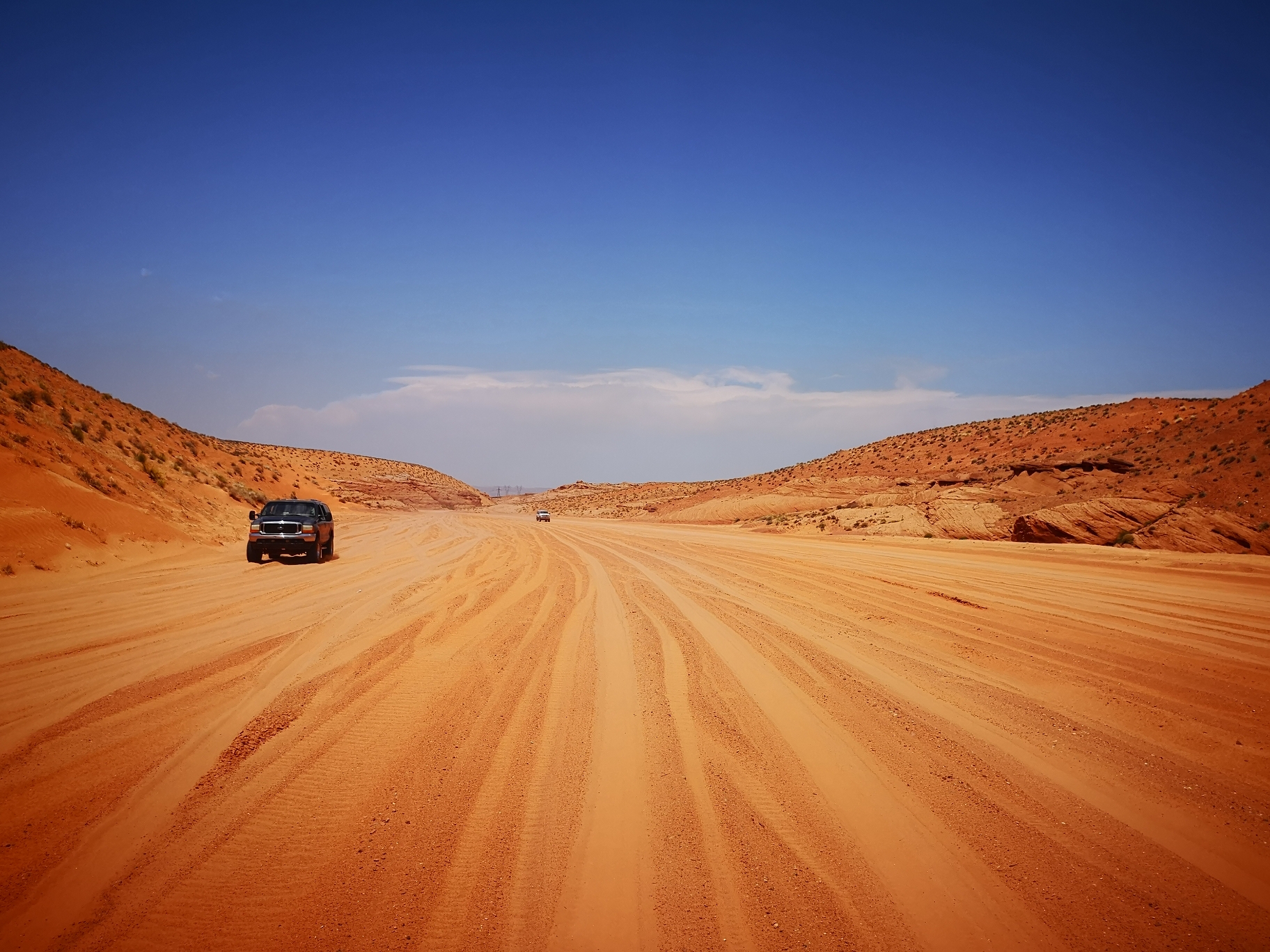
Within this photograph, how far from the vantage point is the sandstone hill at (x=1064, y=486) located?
20875 mm

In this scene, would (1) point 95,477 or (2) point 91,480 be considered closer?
(2) point 91,480

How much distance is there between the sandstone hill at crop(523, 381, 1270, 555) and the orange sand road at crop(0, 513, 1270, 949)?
13.9 m

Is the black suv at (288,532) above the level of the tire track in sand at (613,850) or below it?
above

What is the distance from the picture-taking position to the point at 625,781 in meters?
4.50

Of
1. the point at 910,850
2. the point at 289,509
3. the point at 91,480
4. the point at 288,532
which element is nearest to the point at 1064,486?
the point at 910,850

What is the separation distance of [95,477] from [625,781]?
22.3 m

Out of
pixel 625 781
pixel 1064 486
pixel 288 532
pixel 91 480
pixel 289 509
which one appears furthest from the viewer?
pixel 1064 486

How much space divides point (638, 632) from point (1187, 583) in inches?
518

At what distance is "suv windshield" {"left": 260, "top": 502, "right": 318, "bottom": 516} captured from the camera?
56.8 ft

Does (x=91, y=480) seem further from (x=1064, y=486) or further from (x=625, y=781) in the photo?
(x=1064, y=486)

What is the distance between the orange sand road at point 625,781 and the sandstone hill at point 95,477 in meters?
5.44

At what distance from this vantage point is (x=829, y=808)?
4180 mm

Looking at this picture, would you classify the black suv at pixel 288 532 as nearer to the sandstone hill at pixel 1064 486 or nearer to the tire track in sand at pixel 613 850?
the tire track in sand at pixel 613 850

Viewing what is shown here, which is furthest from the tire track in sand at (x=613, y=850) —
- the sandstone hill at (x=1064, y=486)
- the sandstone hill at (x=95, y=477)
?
the sandstone hill at (x=1064, y=486)
